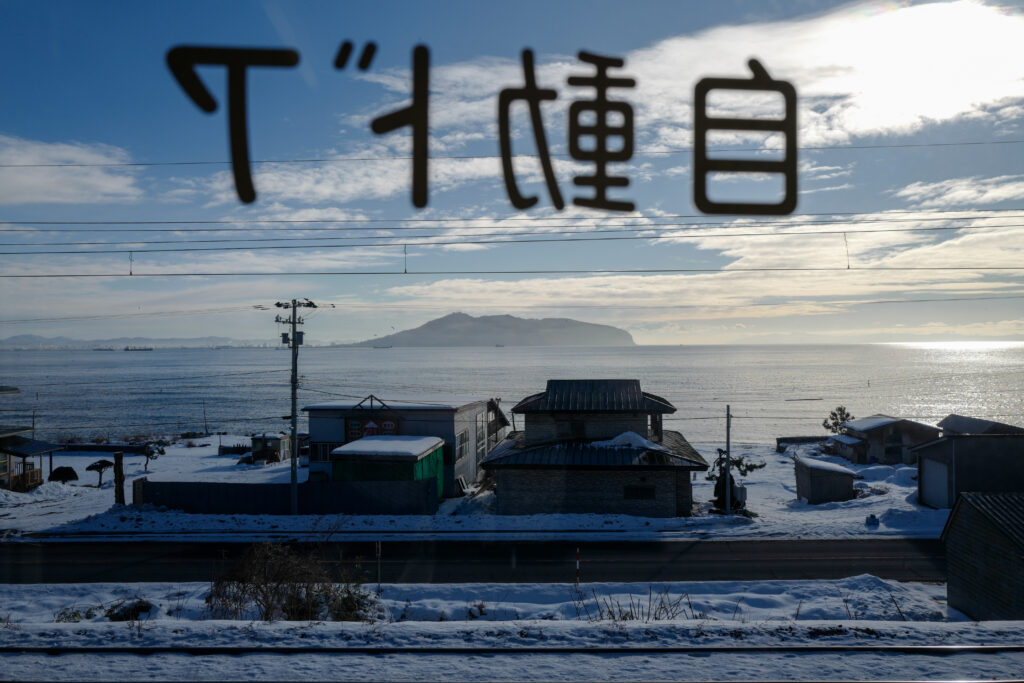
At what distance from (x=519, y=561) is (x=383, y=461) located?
1059 cm

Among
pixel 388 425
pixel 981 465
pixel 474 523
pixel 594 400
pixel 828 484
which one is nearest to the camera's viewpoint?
pixel 474 523

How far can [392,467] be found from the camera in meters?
29.8

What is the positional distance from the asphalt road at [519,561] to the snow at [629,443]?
19.7 feet

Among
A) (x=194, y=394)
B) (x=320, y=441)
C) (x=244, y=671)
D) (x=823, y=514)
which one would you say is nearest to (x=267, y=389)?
(x=194, y=394)

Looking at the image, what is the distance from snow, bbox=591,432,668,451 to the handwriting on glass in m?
Result: 24.0

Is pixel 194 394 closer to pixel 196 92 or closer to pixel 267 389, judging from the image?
pixel 267 389

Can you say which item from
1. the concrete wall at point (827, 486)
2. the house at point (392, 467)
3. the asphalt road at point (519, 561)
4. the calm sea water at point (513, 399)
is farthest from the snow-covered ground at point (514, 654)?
the calm sea water at point (513, 399)

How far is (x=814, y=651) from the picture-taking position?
356 inches

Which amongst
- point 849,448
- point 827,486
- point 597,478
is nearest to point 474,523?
point 597,478

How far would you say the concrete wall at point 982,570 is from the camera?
45.6ft

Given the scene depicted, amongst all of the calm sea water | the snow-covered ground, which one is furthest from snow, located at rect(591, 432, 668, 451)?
the snow-covered ground

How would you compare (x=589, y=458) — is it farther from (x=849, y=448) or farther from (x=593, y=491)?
(x=849, y=448)

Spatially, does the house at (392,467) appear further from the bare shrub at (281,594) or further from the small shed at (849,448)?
the small shed at (849,448)

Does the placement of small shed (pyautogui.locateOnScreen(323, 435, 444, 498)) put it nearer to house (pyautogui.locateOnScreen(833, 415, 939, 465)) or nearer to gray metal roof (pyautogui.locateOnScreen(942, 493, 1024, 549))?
gray metal roof (pyautogui.locateOnScreen(942, 493, 1024, 549))
